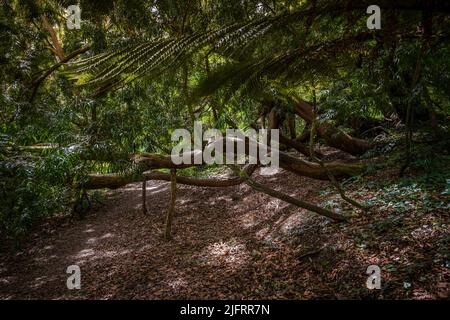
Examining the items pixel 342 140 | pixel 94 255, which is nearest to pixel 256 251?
pixel 94 255

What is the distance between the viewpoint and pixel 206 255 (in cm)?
587

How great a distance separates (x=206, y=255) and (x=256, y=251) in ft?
3.36

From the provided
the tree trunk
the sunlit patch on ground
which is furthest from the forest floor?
the tree trunk

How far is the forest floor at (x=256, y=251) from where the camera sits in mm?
3826

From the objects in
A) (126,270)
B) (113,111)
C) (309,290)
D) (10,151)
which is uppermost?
(113,111)

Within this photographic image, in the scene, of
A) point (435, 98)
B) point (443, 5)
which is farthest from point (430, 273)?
point (435, 98)

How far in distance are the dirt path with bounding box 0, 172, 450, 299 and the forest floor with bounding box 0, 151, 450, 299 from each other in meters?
0.02

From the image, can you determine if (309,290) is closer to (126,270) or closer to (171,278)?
(171,278)

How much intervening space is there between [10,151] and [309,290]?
191 inches

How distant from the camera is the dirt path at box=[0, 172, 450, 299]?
14.2 ft

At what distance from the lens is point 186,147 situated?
7.97 m
